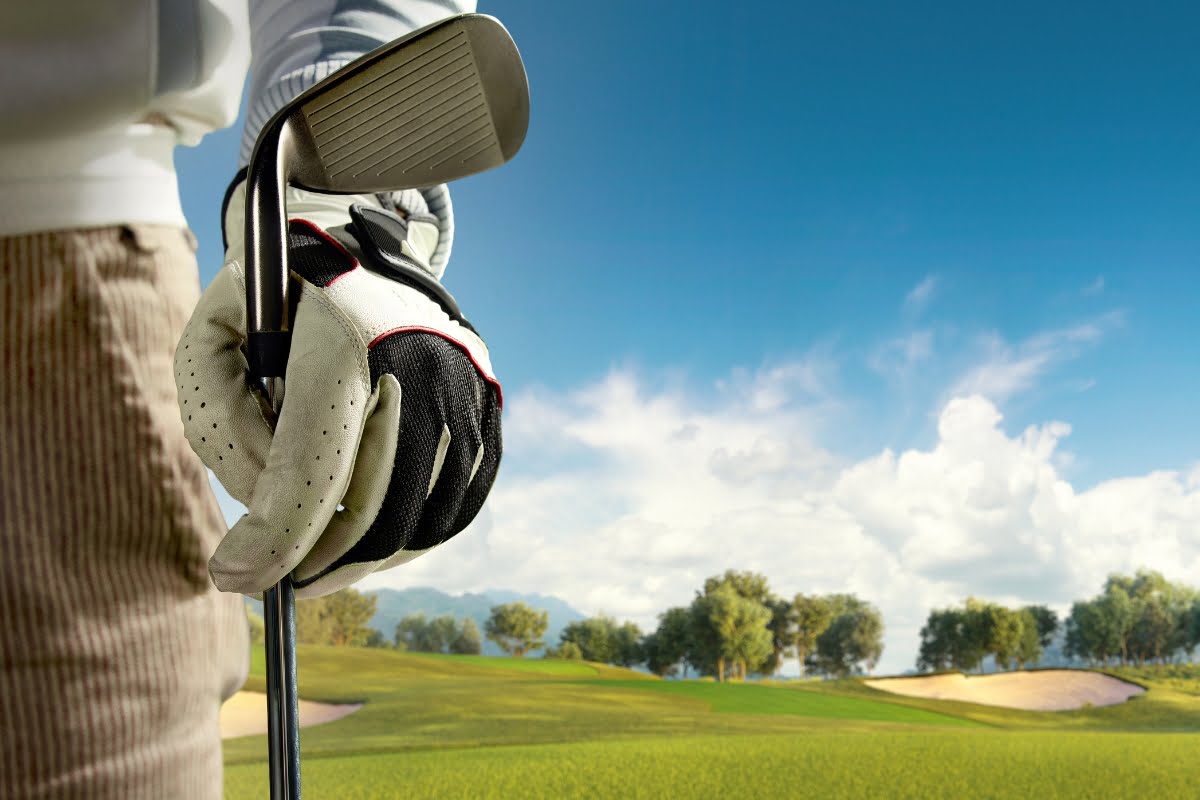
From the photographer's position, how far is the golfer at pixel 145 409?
520 mm

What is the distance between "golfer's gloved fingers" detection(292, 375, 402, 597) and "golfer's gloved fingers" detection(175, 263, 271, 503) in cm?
6

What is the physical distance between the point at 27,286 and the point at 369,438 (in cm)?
32

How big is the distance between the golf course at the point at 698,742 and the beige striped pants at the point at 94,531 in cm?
258

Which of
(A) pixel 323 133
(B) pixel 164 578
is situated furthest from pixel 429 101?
(B) pixel 164 578

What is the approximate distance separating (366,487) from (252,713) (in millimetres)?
6302

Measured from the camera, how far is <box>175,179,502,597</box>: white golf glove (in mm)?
478

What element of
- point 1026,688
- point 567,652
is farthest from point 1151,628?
point 567,652

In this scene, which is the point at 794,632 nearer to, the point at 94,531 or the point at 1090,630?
the point at 1090,630

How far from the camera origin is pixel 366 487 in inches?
20.1

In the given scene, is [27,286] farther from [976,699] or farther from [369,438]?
[976,699]

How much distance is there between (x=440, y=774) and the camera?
3.18 m

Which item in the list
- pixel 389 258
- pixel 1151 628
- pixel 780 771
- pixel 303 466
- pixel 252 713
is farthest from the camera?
pixel 1151 628

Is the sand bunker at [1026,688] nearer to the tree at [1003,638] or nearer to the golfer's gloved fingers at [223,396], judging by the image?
the tree at [1003,638]

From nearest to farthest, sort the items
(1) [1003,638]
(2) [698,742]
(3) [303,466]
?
(3) [303,466]
(2) [698,742]
(1) [1003,638]
